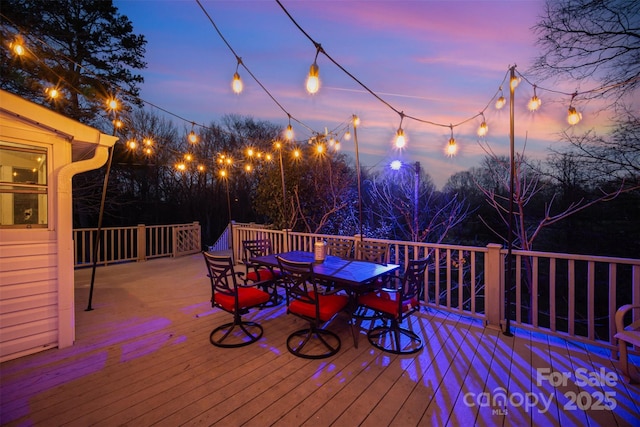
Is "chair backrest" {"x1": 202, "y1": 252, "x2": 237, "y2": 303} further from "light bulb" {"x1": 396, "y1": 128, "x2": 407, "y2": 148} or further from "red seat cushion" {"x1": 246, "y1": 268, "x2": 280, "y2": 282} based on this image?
"light bulb" {"x1": 396, "y1": 128, "x2": 407, "y2": 148}

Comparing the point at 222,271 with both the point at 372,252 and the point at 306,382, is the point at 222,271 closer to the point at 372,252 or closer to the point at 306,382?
the point at 306,382

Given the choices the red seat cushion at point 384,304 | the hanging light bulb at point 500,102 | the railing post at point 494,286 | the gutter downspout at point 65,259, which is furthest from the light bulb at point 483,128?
the gutter downspout at point 65,259

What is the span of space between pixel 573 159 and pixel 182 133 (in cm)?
1707

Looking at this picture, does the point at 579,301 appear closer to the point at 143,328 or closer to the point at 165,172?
the point at 143,328

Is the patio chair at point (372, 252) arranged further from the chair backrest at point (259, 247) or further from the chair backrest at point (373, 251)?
the chair backrest at point (259, 247)

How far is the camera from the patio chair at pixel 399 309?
261cm

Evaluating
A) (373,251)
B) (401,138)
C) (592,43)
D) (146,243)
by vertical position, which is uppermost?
(592,43)

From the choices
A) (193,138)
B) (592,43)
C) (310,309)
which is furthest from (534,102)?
(193,138)

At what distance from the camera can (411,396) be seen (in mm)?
2035

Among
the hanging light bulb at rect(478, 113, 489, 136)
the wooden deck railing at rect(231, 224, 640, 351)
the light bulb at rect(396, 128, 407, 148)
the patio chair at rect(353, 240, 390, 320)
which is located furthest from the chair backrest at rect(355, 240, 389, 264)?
the hanging light bulb at rect(478, 113, 489, 136)

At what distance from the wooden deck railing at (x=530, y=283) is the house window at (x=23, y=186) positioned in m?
3.61

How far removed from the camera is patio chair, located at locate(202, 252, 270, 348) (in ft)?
9.21

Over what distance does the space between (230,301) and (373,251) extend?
2139 mm

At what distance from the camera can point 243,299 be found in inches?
113
